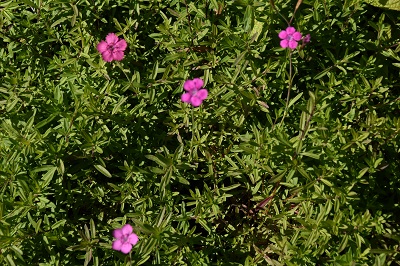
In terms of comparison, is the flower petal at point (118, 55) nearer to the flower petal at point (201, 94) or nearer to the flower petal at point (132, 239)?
the flower petal at point (201, 94)

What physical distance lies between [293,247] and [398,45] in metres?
1.19

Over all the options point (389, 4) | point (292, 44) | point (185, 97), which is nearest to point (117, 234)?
point (185, 97)

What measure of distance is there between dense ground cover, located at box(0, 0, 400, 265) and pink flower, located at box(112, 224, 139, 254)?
149 mm

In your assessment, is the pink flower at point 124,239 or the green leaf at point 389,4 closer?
the pink flower at point 124,239

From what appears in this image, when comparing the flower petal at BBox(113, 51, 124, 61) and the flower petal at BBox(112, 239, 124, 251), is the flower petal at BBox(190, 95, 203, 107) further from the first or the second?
the flower petal at BBox(112, 239, 124, 251)

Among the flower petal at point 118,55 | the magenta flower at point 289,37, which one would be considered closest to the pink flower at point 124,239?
the flower petal at point 118,55

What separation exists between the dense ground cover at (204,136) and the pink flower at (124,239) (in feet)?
0.49

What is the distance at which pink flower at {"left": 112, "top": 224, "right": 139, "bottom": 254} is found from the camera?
2.20 m

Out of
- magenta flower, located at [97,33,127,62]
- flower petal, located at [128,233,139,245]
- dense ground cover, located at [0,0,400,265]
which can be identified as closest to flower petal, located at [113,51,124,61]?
magenta flower, located at [97,33,127,62]

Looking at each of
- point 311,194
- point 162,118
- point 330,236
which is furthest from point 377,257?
point 162,118

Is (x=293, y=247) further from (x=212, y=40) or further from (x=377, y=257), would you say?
→ (x=212, y=40)

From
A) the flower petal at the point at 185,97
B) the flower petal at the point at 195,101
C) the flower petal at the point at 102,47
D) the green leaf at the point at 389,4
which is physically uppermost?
the green leaf at the point at 389,4

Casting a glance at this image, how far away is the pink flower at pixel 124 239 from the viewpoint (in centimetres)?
220

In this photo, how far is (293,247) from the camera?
2469 mm
